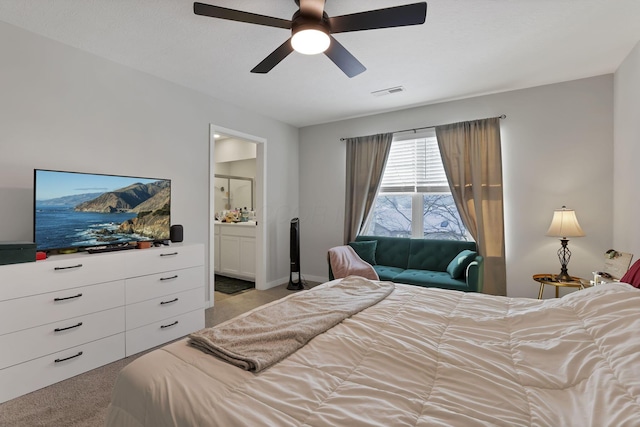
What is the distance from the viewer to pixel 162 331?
9.14 ft

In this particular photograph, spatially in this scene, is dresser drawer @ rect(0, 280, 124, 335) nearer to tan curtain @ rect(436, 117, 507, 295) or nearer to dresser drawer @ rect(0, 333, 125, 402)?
dresser drawer @ rect(0, 333, 125, 402)

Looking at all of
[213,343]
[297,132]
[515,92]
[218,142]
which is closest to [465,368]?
[213,343]

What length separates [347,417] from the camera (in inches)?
33.5

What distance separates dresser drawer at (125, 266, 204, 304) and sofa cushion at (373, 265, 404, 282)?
2099 millimetres

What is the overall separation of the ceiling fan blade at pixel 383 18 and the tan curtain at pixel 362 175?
2655mm

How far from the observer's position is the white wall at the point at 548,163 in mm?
3244

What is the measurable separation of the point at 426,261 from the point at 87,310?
3593 mm

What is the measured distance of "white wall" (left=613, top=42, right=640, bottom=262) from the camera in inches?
103

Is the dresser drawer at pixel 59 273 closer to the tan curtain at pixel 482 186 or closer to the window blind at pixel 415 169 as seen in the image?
the window blind at pixel 415 169

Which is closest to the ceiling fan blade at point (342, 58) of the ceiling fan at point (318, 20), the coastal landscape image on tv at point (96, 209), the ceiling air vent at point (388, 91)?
the ceiling fan at point (318, 20)

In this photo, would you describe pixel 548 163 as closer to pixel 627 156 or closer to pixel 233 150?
pixel 627 156

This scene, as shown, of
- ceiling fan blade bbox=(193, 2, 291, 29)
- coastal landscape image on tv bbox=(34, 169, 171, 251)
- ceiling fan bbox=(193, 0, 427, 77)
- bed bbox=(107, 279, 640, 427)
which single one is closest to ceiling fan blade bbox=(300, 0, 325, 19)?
ceiling fan bbox=(193, 0, 427, 77)

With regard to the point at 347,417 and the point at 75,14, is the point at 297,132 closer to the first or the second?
the point at 75,14

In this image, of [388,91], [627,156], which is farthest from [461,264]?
[388,91]
